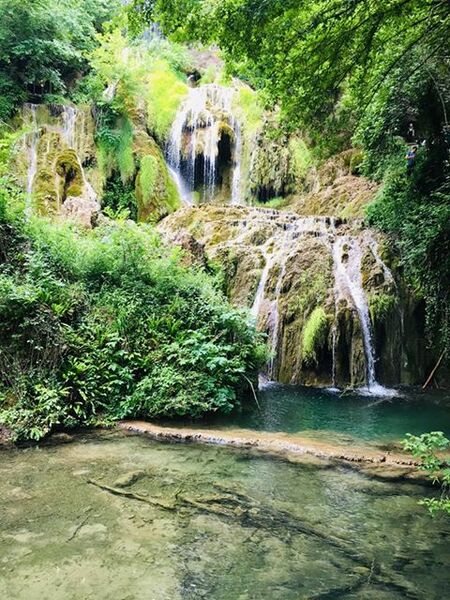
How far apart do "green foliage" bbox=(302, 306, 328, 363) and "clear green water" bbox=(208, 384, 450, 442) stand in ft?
2.70

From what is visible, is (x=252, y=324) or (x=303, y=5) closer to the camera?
(x=303, y=5)

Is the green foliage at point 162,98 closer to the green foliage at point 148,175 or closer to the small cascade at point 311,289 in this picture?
the green foliage at point 148,175

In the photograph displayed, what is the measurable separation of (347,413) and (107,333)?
4.47m

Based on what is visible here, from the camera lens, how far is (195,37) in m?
6.04

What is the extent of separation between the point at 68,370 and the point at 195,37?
4889mm

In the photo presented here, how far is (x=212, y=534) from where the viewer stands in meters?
3.95

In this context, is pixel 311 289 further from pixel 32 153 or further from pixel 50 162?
pixel 32 153

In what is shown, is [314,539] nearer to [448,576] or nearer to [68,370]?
[448,576]

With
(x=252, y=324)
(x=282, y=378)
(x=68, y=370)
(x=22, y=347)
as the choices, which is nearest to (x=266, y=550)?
(x=68, y=370)

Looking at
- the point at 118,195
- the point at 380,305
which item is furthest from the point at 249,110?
the point at 380,305

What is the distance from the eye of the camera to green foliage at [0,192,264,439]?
701 centimetres

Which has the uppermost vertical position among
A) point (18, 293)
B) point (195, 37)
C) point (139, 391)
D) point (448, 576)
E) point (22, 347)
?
point (195, 37)

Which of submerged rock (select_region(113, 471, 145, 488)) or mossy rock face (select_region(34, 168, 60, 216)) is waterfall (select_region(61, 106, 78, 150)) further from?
submerged rock (select_region(113, 471, 145, 488))

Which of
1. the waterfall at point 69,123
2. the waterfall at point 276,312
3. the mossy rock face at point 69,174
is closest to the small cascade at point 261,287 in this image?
the waterfall at point 276,312
